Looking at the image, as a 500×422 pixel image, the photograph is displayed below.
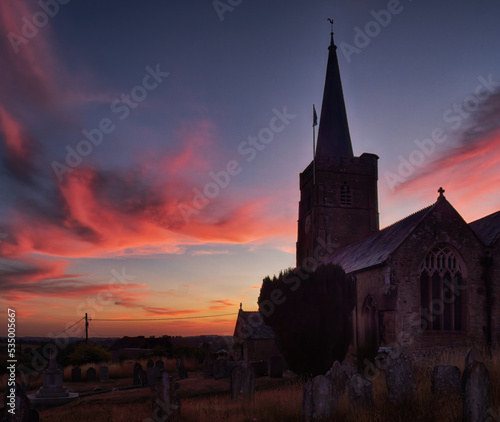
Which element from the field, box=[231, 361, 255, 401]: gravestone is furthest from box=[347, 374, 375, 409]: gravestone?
box=[231, 361, 255, 401]: gravestone

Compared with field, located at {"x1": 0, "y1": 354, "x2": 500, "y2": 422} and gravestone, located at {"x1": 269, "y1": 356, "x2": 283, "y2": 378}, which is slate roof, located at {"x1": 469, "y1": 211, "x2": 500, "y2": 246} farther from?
gravestone, located at {"x1": 269, "y1": 356, "x2": 283, "y2": 378}

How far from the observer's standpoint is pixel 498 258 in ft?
64.2

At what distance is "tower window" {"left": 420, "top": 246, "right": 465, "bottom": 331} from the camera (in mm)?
19234

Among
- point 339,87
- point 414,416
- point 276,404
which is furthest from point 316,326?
point 339,87

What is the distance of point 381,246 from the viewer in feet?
73.8

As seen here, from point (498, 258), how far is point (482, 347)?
12.9 feet

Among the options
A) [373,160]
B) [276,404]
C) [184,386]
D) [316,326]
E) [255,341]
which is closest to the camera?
[276,404]

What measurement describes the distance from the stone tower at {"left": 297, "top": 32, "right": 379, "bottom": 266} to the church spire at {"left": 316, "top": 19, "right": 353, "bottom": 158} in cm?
8

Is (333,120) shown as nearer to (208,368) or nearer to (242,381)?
(208,368)

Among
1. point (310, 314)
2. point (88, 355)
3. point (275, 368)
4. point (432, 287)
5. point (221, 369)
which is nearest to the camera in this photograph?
point (310, 314)

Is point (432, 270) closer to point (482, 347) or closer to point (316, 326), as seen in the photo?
point (482, 347)

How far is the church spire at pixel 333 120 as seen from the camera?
36219mm

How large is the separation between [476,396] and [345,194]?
1063 inches

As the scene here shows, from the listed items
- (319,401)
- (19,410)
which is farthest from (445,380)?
(19,410)
